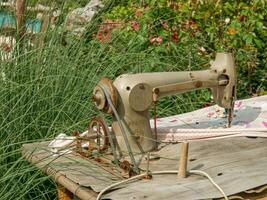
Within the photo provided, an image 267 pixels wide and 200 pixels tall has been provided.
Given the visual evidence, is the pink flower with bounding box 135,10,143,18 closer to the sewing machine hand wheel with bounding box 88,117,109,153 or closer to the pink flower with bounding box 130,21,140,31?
the pink flower with bounding box 130,21,140,31

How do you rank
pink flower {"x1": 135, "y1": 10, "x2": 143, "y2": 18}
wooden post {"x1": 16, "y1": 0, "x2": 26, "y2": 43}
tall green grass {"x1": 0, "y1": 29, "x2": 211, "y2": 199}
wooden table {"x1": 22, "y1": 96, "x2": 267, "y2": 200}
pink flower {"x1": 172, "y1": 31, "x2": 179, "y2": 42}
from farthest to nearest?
1. pink flower {"x1": 135, "y1": 10, "x2": 143, "y2": 18}
2. pink flower {"x1": 172, "y1": 31, "x2": 179, "y2": 42}
3. wooden post {"x1": 16, "y1": 0, "x2": 26, "y2": 43}
4. tall green grass {"x1": 0, "y1": 29, "x2": 211, "y2": 199}
5. wooden table {"x1": 22, "y1": 96, "x2": 267, "y2": 200}

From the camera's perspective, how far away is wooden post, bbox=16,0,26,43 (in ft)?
10.9

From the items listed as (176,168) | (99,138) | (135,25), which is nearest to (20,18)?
(135,25)

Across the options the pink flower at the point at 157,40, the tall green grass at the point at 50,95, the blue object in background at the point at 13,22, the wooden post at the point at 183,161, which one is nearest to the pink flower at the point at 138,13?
the pink flower at the point at 157,40

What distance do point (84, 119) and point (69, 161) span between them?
2.51ft

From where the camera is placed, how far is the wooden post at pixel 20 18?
10.9 ft

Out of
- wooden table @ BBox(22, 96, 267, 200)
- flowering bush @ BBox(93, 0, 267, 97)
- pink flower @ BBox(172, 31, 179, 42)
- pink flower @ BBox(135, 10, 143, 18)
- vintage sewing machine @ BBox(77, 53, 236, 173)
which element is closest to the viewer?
wooden table @ BBox(22, 96, 267, 200)

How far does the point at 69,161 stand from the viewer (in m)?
2.10

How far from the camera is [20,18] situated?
3.40 meters

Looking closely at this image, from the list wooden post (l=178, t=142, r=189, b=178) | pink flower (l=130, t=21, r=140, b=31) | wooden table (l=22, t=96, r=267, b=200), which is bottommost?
wooden table (l=22, t=96, r=267, b=200)

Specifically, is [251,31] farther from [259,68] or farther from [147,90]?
[147,90]

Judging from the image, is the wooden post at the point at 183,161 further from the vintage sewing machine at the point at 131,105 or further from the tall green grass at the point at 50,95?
the tall green grass at the point at 50,95

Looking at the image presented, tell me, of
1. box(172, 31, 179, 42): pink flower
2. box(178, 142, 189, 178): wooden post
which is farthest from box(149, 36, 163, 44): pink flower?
box(178, 142, 189, 178): wooden post

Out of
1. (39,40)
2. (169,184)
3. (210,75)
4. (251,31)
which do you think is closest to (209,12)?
(251,31)
